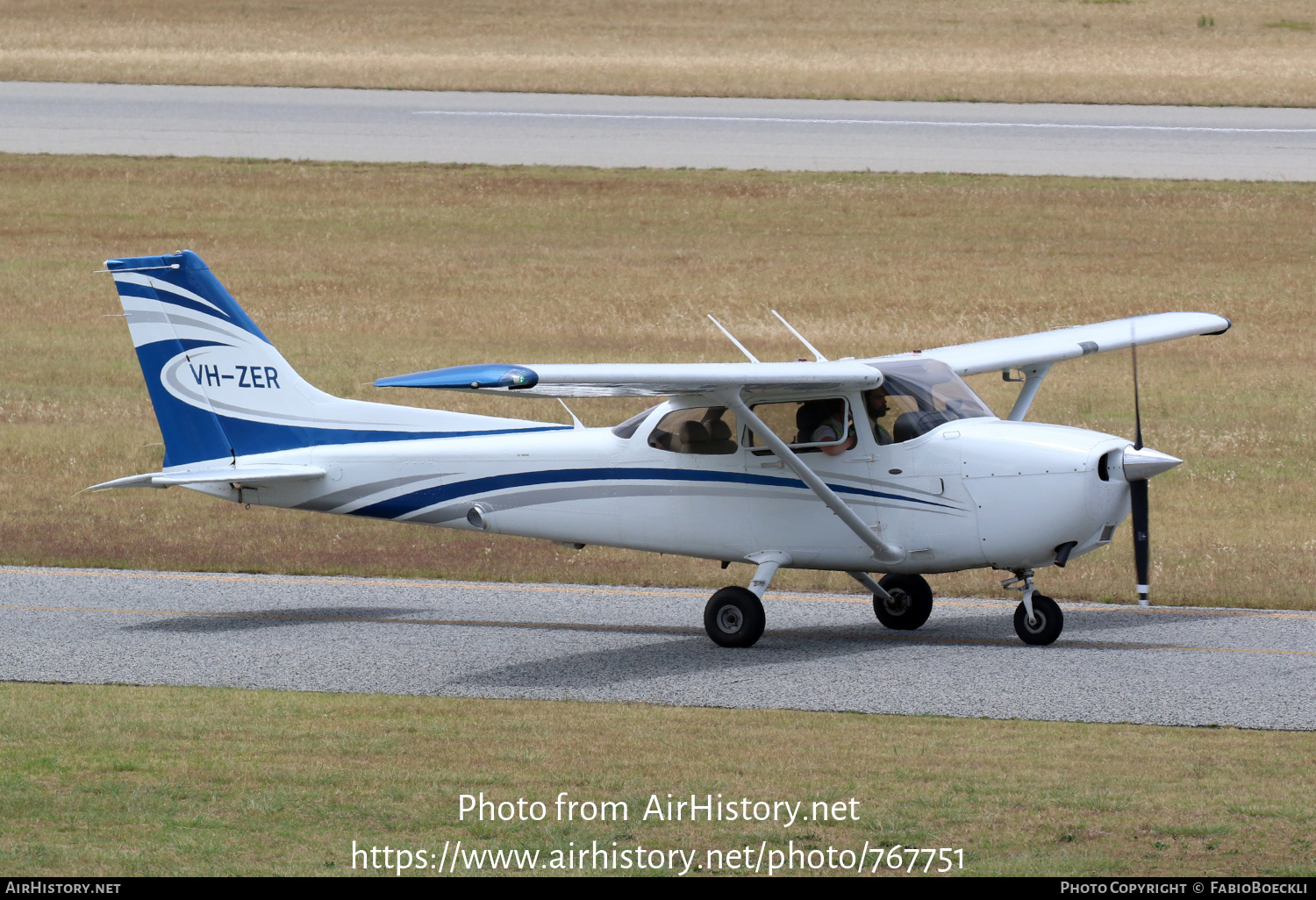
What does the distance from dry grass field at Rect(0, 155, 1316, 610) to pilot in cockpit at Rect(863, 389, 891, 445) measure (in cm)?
343

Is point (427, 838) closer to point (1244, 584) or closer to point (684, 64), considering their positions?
point (1244, 584)

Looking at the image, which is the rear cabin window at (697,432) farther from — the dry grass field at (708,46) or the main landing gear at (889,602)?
the dry grass field at (708,46)

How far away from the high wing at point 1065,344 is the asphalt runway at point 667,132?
18736 mm

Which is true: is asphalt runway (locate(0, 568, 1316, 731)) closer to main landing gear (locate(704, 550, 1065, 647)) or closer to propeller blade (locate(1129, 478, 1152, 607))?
main landing gear (locate(704, 550, 1065, 647))

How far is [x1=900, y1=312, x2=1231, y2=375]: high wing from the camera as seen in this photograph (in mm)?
14656

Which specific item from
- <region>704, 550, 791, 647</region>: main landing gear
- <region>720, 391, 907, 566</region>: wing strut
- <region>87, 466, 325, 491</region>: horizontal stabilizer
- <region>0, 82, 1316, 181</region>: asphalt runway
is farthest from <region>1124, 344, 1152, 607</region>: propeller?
<region>0, 82, 1316, 181</region>: asphalt runway

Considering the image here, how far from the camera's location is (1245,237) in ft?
102

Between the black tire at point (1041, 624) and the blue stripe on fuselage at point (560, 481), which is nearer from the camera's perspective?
the black tire at point (1041, 624)

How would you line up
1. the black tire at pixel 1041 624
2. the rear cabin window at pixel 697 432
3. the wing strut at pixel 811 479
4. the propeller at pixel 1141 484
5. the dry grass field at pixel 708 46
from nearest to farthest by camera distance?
1. the propeller at pixel 1141 484
2. the wing strut at pixel 811 479
3. the black tire at pixel 1041 624
4. the rear cabin window at pixel 697 432
5. the dry grass field at pixel 708 46

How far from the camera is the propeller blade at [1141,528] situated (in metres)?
12.5

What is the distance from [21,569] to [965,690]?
9968 millimetres

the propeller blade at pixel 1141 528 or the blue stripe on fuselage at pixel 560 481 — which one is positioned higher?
the blue stripe on fuselage at pixel 560 481

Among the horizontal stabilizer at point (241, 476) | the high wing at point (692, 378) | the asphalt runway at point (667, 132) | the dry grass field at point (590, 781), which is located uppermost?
the asphalt runway at point (667, 132)

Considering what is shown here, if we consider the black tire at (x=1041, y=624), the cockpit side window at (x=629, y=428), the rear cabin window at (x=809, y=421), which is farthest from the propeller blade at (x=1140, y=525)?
the cockpit side window at (x=629, y=428)
